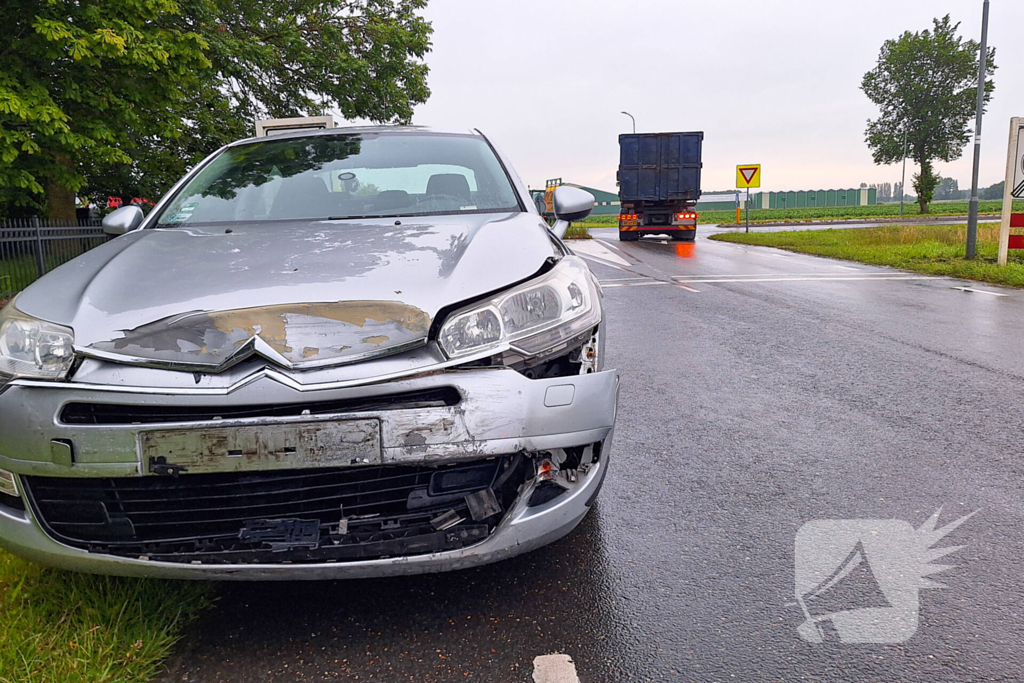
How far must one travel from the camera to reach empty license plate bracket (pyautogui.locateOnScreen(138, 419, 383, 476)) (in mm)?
1981

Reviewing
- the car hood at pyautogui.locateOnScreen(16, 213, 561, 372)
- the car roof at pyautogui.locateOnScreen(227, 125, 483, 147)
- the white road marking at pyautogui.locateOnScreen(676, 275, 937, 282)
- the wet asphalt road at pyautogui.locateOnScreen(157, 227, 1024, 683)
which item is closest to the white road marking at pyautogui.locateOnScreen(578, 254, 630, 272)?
the white road marking at pyautogui.locateOnScreen(676, 275, 937, 282)

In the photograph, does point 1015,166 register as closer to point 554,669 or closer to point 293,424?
point 554,669

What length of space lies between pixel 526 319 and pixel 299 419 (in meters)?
0.70

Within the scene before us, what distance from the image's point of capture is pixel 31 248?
1225 centimetres

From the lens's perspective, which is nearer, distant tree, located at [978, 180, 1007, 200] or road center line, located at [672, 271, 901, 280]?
road center line, located at [672, 271, 901, 280]

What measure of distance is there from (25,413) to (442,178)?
82.5 inches

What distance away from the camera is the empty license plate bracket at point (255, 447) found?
1.98 meters

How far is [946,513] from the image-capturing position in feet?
10.1

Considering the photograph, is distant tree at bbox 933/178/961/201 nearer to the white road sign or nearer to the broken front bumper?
the white road sign

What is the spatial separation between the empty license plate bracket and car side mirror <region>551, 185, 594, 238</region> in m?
2.03

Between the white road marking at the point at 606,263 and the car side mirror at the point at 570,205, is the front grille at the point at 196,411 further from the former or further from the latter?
the white road marking at the point at 606,263

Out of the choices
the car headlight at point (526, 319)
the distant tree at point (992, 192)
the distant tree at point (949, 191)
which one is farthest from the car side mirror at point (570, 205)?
the distant tree at point (949, 191)

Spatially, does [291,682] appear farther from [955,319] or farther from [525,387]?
[955,319]

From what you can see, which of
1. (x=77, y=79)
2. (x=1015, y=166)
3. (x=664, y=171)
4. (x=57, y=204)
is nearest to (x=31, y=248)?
(x=77, y=79)
